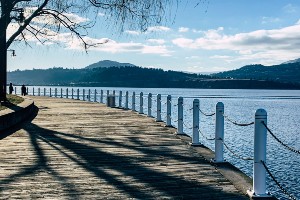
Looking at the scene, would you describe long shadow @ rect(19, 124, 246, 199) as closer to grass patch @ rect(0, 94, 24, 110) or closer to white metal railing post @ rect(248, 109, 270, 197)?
white metal railing post @ rect(248, 109, 270, 197)

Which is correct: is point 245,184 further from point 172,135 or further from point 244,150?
point 244,150

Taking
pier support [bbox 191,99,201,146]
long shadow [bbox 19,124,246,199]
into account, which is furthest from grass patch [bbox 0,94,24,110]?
pier support [bbox 191,99,201,146]

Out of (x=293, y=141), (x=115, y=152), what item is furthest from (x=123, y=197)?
(x=293, y=141)

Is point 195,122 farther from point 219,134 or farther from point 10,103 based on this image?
point 10,103

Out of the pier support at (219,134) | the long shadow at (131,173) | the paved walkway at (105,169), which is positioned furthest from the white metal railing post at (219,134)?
the long shadow at (131,173)

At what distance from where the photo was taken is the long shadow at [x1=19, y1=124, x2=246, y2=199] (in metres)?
6.38

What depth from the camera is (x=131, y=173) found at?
768 cm

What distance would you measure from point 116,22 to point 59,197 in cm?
717

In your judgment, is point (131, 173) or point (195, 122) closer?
point (131, 173)

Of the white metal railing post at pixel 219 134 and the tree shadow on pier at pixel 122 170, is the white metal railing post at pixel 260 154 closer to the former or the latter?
the tree shadow on pier at pixel 122 170

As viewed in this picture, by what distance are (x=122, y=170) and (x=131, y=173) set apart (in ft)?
1.08

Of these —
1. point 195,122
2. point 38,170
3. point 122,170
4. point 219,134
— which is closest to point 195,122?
point 195,122

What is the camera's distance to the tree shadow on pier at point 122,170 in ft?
20.8

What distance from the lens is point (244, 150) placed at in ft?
113
